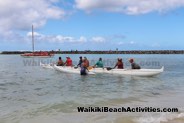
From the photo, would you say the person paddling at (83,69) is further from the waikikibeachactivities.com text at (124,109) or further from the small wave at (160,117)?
the small wave at (160,117)

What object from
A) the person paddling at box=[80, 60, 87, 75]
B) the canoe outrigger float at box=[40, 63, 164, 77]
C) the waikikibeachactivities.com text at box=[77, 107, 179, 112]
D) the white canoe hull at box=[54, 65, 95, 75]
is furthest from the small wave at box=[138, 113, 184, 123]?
the white canoe hull at box=[54, 65, 95, 75]

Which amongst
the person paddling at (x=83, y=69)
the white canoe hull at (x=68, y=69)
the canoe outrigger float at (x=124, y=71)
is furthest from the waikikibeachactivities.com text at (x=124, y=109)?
the white canoe hull at (x=68, y=69)

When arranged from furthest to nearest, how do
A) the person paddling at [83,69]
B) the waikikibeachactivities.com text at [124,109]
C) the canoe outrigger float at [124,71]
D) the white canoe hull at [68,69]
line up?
the white canoe hull at [68,69], the person paddling at [83,69], the canoe outrigger float at [124,71], the waikikibeachactivities.com text at [124,109]

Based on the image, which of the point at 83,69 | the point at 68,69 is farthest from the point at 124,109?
the point at 68,69

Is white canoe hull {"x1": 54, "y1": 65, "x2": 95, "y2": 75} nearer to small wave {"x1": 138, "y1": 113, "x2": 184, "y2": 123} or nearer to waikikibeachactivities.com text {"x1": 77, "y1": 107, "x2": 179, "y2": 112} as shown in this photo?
waikikibeachactivities.com text {"x1": 77, "y1": 107, "x2": 179, "y2": 112}

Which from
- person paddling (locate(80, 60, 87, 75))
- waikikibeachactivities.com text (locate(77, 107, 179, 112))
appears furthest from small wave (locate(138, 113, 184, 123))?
person paddling (locate(80, 60, 87, 75))

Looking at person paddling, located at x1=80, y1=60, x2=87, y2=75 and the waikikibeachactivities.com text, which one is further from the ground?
person paddling, located at x1=80, y1=60, x2=87, y2=75

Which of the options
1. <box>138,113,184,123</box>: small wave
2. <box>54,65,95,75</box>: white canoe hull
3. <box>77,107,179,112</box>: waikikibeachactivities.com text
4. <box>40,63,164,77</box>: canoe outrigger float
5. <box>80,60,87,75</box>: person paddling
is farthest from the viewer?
<box>54,65,95,75</box>: white canoe hull

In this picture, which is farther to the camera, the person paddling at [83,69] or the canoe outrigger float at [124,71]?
the person paddling at [83,69]

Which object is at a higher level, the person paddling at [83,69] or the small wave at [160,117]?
the person paddling at [83,69]

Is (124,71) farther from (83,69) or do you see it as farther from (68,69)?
(68,69)

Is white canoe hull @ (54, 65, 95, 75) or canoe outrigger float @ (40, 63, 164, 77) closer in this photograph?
canoe outrigger float @ (40, 63, 164, 77)

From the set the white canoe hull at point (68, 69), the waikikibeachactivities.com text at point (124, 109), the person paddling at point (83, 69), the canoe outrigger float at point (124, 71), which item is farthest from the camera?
the white canoe hull at point (68, 69)

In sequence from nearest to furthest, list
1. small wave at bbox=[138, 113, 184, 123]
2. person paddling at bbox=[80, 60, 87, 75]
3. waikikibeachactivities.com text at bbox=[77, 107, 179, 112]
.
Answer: small wave at bbox=[138, 113, 184, 123] → waikikibeachactivities.com text at bbox=[77, 107, 179, 112] → person paddling at bbox=[80, 60, 87, 75]
